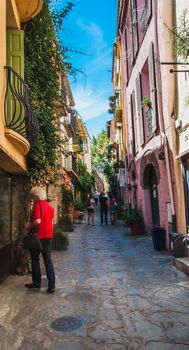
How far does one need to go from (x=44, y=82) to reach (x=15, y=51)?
1866 mm

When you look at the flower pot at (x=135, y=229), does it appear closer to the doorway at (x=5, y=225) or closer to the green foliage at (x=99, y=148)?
the doorway at (x=5, y=225)

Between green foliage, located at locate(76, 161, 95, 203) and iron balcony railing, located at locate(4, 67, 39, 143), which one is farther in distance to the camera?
green foliage, located at locate(76, 161, 95, 203)

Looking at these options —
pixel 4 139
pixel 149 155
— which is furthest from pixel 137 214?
pixel 4 139

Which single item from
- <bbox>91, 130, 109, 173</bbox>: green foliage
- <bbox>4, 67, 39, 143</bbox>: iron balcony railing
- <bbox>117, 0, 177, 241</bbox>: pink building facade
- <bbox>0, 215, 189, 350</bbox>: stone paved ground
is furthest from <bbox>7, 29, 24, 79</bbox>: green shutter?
<bbox>91, 130, 109, 173</bbox>: green foliage

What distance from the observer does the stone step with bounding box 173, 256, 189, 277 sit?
7012 millimetres

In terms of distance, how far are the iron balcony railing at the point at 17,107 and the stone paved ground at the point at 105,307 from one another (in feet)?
9.84

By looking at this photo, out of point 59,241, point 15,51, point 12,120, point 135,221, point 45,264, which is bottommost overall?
point 45,264

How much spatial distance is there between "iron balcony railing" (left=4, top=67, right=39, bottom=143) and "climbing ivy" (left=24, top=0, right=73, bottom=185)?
1.21 meters

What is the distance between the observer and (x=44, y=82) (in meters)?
8.74

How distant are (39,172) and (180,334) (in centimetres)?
505

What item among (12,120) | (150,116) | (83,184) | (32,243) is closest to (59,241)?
(32,243)

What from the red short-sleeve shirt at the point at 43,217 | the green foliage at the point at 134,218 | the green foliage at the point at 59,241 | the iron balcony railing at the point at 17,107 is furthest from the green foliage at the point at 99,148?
the red short-sleeve shirt at the point at 43,217

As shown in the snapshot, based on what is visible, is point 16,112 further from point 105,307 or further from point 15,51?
point 105,307

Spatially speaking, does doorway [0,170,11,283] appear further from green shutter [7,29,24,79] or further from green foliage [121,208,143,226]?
green foliage [121,208,143,226]
